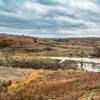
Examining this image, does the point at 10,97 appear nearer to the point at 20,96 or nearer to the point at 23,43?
the point at 20,96

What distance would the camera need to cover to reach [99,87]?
375 inches

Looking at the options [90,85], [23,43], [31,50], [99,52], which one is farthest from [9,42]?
[90,85]

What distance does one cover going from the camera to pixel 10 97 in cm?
738

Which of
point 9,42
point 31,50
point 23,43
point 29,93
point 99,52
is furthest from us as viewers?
point 23,43

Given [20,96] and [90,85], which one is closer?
[20,96]

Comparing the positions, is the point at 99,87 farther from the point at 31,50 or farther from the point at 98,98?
the point at 31,50

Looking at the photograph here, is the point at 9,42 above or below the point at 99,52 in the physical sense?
above

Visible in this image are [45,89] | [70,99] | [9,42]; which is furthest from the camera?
[9,42]

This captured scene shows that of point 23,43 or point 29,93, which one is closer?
point 29,93

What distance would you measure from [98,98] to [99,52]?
58200mm

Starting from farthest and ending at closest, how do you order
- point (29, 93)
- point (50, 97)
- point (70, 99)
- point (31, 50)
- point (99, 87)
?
point (31, 50) < point (99, 87) < point (29, 93) < point (50, 97) < point (70, 99)

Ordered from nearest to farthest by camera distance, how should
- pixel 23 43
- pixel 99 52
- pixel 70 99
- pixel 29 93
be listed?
pixel 70 99, pixel 29 93, pixel 99 52, pixel 23 43

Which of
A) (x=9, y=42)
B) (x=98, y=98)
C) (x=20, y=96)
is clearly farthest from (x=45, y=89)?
(x=9, y=42)

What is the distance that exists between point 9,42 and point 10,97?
75330 mm
